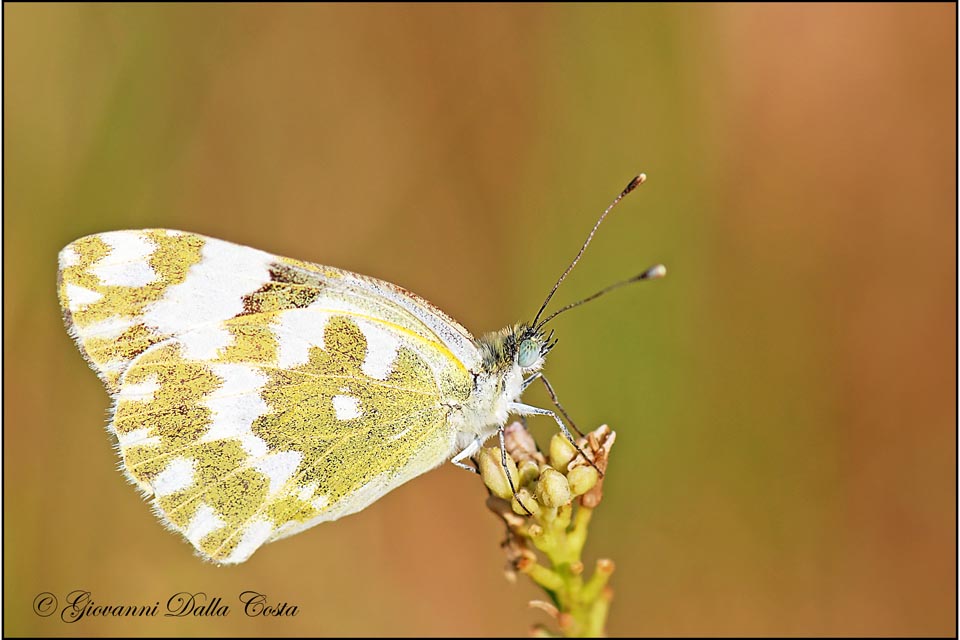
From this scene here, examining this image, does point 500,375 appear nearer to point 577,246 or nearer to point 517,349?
point 517,349

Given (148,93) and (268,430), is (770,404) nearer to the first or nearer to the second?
(268,430)

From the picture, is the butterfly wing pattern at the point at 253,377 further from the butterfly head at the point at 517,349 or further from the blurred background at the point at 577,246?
the blurred background at the point at 577,246

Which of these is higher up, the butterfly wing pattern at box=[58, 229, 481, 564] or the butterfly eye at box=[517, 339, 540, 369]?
the butterfly eye at box=[517, 339, 540, 369]

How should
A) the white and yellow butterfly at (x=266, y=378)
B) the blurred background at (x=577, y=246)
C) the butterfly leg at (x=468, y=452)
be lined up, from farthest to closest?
the blurred background at (x=577, y=246) < the white and yellow butterfly at (x=266, y=378) < the butterfly leg at (x=468, y=452)

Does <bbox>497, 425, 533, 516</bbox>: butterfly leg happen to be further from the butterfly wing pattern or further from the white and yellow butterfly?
the butterfly wing pattern

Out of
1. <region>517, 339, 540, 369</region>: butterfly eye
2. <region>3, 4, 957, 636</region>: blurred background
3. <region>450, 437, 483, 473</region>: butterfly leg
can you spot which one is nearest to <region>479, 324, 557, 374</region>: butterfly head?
<region>517, 339, 540, 369</region>: butterfly eye

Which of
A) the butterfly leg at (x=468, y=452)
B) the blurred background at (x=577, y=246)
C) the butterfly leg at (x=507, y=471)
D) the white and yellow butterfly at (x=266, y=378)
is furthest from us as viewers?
the blurred background at (x=577, y=246)

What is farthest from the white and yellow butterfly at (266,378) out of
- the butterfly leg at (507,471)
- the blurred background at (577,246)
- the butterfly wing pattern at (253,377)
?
the blurred background at (577,246)
